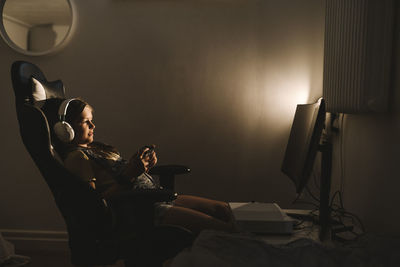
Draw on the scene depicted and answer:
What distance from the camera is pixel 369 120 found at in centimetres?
164

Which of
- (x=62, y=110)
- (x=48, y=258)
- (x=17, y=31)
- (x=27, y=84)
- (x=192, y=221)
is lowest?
(x=48, y=258)

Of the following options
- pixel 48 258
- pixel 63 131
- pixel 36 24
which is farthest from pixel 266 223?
pixel 36 24

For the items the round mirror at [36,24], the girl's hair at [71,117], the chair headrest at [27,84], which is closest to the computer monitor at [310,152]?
the girl's hair at [71,117]

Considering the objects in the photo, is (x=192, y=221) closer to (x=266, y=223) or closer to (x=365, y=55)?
(x=266, y=223)

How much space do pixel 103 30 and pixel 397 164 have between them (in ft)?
6.09

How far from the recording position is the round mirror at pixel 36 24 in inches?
95.0

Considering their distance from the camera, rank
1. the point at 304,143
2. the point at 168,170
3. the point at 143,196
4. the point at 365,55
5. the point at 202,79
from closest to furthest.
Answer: the point at 143,196 < the point at 365,55 < the point at 304,143 < the point at 168,170 < the point at 202,79

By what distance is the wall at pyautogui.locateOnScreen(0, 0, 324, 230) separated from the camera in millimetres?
2357

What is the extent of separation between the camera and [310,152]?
1377 millimetres

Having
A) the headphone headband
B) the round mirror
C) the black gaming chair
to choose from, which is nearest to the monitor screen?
the black gaming chair

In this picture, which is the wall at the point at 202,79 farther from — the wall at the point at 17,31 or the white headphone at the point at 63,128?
the white headphone at the point at 63,128

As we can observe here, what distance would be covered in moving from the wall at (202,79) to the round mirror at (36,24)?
6 centimetres

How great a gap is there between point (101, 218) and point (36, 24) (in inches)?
62.3

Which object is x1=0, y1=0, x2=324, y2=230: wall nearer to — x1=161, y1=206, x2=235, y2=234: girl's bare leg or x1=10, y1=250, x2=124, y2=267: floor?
x1=10, y1=250, x2=124, y2=267: floor
